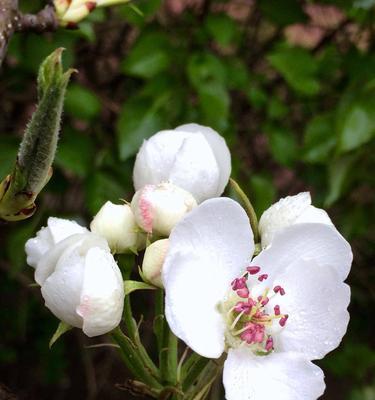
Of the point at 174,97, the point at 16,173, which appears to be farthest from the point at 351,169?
the point at 16,173

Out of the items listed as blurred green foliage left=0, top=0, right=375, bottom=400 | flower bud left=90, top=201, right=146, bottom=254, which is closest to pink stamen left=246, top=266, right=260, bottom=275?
flower bud left=90, top=201, right=146, bottom=254

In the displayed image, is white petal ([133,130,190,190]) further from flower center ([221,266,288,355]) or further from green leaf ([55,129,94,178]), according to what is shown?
green leaf ([55,129,94,178])

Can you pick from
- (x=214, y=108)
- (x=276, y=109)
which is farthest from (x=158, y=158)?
(x=276, y=109)

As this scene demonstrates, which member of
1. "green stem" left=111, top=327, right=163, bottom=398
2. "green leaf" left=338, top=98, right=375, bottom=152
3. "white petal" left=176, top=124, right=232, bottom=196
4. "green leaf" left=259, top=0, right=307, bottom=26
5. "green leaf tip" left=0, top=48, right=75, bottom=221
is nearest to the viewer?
"green leaf tip" left=0, top=48, right=75, bottom=221

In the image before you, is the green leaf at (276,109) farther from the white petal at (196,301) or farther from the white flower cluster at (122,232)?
the white petal at (196,301)

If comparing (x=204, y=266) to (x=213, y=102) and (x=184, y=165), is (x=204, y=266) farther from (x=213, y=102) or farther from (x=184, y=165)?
(x=213, y=102)
